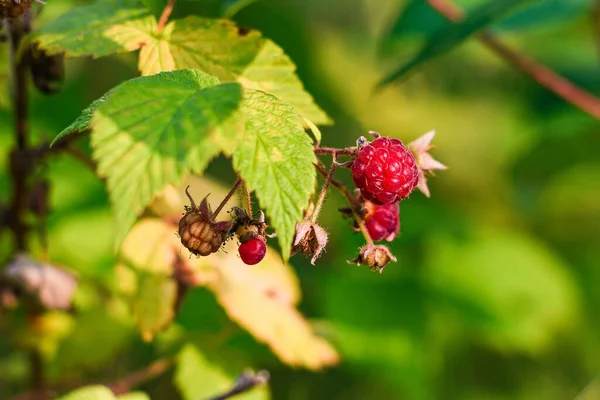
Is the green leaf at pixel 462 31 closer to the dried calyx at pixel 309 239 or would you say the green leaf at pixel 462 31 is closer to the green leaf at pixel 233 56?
the green leaf at pixel 233 56

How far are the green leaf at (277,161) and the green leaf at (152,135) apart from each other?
50mm

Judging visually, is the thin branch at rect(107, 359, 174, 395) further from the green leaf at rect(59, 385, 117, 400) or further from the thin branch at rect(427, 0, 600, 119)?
the thin branch at rect(427, 0, 600, 119)

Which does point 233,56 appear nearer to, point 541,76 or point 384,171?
point 384,171

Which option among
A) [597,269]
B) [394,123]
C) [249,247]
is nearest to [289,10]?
[394,123]

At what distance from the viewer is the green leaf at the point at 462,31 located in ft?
5.37

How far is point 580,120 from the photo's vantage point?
2994 mm

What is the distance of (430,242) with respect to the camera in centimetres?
302

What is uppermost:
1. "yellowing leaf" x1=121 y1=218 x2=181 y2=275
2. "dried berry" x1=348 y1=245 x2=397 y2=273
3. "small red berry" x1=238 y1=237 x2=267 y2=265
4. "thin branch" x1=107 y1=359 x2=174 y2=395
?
"small red berry" x1=238 y1=237 x2=267 y2=265

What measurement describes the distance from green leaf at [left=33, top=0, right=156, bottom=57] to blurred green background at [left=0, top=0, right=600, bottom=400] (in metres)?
0.42

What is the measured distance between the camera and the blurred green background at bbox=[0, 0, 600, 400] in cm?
230

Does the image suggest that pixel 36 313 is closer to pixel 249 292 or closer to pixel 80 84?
pixel 249 292

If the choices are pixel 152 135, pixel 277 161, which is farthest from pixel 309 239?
pixel 152 135

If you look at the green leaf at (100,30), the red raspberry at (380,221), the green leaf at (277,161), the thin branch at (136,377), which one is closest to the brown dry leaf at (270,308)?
the thin branch at (136,377)

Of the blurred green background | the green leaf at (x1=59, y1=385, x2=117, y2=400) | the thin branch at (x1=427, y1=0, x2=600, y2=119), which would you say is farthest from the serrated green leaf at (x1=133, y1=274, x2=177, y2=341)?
the thin branch at (x1=427, y1=0, x2=600, y2=119)
